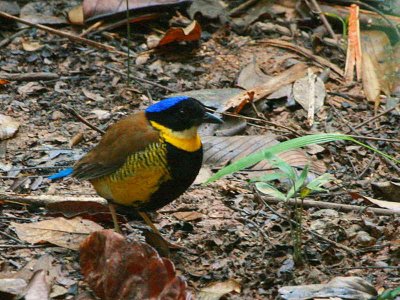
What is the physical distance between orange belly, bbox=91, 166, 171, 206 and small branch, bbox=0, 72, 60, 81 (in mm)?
2224

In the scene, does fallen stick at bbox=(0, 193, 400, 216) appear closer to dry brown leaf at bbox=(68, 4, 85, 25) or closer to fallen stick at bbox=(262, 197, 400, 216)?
fallen stick at bbox=(262, 197, 400, 216)

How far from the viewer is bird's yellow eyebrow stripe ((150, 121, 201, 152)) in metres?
4.80

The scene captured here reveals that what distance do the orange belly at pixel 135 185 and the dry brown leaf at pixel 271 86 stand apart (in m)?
1.70

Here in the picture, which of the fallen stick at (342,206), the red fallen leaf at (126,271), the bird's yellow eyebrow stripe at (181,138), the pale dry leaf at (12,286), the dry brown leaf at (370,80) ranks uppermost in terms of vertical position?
the bird's yellow eyebrow stripe at (181,138)

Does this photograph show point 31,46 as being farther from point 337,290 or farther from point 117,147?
point 337,290

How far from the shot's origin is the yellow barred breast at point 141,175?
186 inches

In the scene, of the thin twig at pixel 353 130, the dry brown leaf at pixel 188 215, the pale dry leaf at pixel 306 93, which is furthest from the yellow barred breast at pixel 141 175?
the pale dry leaf at pixel 306 93

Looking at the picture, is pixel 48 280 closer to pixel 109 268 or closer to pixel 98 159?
pixel 109 268

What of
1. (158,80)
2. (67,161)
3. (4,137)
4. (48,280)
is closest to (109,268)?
(48,280)

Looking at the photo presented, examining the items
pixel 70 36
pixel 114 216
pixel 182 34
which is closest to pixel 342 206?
pixel 114 216

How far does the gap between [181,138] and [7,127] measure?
1898 mm

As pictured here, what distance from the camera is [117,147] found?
490cm

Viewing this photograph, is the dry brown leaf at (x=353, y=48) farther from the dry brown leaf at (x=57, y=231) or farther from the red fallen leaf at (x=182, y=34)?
the dry brown leaf at (x=57, y=231)

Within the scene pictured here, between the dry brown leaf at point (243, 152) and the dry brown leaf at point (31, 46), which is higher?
the dry brown leaf at point (243, 152)
